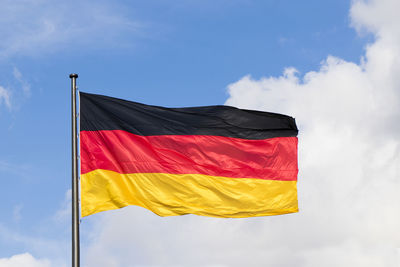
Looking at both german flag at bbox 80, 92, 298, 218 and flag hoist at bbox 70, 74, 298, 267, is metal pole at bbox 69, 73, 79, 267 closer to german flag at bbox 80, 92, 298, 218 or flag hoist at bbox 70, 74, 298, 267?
flag hoist at bbox 70, 74, 298, 267

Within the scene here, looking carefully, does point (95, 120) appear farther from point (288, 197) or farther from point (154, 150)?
point (288, 197)

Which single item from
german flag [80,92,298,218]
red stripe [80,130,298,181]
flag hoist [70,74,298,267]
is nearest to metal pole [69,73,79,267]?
flag hoist [70,74,298,267]

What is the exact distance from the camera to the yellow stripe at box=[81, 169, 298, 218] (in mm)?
16344

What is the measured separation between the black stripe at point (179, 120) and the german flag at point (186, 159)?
0.09 feet

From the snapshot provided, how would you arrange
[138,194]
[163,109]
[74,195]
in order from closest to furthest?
1. [74,195]
2. [138,194]
3. [163,109]

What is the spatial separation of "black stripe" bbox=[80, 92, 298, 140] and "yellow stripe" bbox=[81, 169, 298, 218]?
1404mm

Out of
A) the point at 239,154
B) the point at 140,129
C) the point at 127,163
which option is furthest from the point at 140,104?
the point at 239,154

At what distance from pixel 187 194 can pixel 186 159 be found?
44.8 inches

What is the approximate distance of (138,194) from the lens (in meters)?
17.0

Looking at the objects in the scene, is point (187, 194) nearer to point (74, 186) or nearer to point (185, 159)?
point (185, 159)

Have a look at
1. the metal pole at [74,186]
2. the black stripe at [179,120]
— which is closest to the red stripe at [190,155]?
the black stripe at [179,120]

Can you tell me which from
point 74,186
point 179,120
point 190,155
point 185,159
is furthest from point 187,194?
point 74,186

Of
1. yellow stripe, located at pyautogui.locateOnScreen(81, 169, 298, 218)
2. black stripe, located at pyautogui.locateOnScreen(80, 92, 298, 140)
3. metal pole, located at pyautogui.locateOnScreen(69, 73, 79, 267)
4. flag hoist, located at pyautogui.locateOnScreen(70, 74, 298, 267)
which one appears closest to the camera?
metal pole, located at pyautogui.locateOnScreen(69, 73, 79, 267)

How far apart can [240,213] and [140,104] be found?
14.5ft
